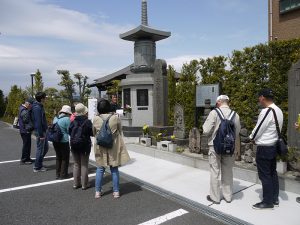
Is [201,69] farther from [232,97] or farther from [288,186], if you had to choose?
[288,186]

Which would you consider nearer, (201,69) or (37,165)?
(37,165)

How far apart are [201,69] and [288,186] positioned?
19.9ft

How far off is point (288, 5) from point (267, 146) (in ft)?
45.0

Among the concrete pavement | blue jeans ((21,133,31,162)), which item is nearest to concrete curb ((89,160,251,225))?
the concrete pavement

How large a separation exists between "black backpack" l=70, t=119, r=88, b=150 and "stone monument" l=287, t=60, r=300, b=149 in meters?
4.19

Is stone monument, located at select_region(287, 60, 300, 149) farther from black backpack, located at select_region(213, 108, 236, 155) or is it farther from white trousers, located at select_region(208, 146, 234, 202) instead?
black backpack, located at select_region(213, 108, 236, 155)

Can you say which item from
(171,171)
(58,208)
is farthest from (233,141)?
(58,208)

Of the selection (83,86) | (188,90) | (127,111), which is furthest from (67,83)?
(188,90)

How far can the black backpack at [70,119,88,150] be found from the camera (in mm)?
5004

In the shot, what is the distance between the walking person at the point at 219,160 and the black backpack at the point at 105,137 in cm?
153

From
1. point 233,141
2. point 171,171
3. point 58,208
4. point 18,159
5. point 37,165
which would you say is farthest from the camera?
point 18,159

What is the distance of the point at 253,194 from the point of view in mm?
4664

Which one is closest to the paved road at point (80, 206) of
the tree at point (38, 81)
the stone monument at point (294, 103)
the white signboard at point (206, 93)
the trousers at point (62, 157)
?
the trousers at point (62, 157)

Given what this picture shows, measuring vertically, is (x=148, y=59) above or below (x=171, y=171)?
above
